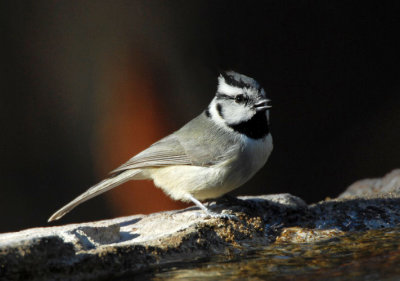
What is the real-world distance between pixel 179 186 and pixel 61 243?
193cm

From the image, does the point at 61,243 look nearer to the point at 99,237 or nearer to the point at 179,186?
the point at 99,237

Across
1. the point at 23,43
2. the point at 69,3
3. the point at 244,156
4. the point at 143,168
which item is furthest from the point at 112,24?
the point at 244,156

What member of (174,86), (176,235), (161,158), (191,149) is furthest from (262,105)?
(174,86)

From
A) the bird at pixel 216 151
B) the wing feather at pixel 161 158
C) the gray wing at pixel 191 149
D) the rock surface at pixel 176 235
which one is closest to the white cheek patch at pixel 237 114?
the bird at pixel 216 151

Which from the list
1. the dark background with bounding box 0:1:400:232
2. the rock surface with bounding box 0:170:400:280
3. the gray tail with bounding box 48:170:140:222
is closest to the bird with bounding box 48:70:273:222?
the gray tail with bounding box 48:170:140:222

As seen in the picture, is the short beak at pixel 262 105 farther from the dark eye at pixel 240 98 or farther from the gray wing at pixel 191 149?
the gray wing at pixel 191 149

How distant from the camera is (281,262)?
2832 mm

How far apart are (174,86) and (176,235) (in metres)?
4.01

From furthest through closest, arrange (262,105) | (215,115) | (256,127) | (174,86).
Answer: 1. (174,86)
2. (215,115)
3. (256,127)
4. (262,105)

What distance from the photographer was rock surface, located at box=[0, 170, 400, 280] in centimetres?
249

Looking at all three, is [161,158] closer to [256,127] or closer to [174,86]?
[256,127]

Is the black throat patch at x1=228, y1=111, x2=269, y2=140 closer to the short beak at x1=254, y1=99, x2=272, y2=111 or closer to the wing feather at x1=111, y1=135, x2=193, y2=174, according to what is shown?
the short beak at x1=254, y1=99, x2=272, y2=111

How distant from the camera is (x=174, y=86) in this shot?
22.8ft

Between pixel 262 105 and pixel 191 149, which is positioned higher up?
pixel 262 105
